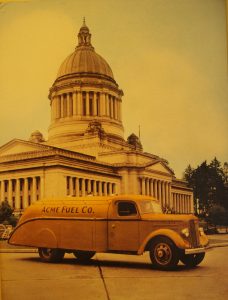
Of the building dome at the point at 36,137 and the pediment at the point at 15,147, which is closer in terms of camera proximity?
the pediment at the point at 15,147

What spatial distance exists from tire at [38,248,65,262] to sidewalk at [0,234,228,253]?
0.11m

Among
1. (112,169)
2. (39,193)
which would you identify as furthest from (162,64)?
(39,193)

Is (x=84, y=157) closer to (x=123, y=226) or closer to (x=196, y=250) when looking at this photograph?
(x=123, y=226)

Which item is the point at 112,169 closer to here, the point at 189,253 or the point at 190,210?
the point at 190,210

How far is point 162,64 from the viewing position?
553 centimetres

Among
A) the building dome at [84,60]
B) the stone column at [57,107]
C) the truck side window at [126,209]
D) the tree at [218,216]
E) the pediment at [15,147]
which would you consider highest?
the building dome at [84,60]

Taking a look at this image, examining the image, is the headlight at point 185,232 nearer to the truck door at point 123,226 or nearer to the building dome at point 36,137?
the truck door at point 123,226

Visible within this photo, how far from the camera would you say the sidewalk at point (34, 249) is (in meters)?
4.88

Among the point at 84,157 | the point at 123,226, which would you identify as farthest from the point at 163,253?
the point at 84,157

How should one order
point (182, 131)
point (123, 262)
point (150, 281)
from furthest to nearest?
point (182, 131) < point (123, 262) < point (150, 281)

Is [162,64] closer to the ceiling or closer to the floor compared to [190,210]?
closer to the ceiling

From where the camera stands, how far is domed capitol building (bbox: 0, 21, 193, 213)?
5.32 m

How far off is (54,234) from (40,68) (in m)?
2.19

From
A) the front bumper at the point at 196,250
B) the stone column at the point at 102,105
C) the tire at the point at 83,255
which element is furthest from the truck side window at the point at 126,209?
the stone column at the point at 102,105
